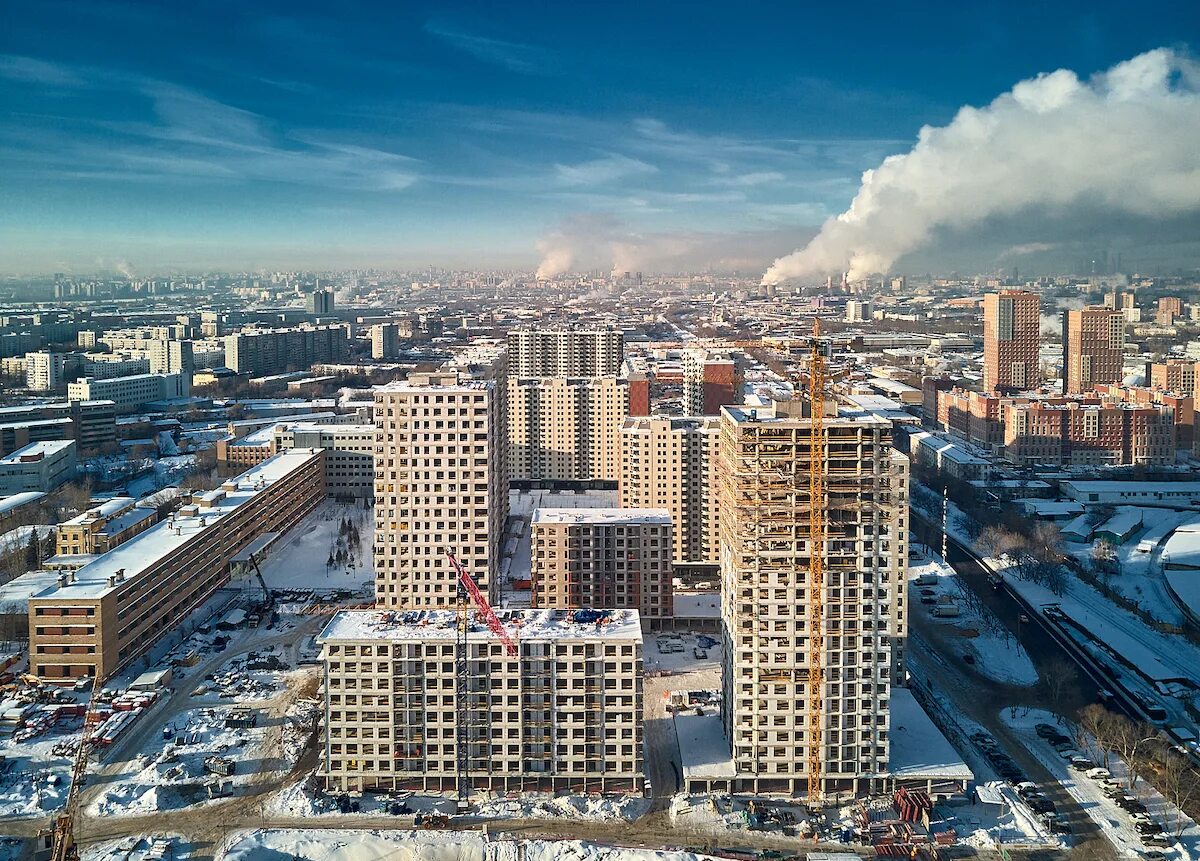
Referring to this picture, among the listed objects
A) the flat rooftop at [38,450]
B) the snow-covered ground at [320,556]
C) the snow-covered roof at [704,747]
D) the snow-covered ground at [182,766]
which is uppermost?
the flat rooftop at [38,450]

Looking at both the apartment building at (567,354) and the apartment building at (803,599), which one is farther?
the apartment building at (567,354)

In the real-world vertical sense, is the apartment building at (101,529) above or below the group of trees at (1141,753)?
above

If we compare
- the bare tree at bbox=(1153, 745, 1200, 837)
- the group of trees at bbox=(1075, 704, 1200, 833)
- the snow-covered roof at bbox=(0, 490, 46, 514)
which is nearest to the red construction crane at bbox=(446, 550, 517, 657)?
the group of trees at bbox=(1075, 704, 1200, 833)

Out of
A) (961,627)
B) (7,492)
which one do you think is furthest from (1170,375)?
(7,492)

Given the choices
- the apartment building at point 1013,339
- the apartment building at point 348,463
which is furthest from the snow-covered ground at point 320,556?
the apartment building at point 1013,339

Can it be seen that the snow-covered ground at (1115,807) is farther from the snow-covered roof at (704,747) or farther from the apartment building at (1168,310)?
the apartment building at (1168,310)

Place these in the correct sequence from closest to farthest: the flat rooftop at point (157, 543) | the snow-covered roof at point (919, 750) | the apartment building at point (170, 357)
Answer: the snow-covered roof at point (919, 750)
the flat rooftop at point (157, 543)
the apartment building at point (170, 357)

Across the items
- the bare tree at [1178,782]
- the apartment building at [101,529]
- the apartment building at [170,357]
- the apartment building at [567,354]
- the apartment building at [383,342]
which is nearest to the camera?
the bare tree at [1178,782]
